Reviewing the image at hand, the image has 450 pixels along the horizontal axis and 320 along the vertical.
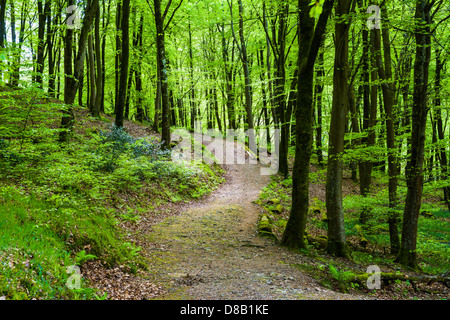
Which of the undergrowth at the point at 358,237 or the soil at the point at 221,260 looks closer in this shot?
the soil at the point at 221,260

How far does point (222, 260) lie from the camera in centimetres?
605

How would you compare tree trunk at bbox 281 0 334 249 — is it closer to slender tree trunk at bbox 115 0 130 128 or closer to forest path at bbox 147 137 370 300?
forest path at bbox 147 137 370 300

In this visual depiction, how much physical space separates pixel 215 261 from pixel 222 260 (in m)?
0.19

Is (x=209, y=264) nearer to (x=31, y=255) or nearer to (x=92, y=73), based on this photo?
(x=31, y=255)

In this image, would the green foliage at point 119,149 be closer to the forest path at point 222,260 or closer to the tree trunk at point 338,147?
the forest path at point 222,260

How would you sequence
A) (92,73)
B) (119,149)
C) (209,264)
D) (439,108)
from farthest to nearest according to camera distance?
1. (92,73)
2. (119,149)
3. (439,108)
4. (209,264)

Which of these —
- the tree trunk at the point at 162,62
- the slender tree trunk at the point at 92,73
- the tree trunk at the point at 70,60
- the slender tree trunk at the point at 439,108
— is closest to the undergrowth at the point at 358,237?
the slender tree trunk at the point at 439,108

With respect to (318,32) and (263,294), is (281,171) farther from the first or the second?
(263,294)

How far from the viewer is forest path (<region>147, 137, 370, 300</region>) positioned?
444 cm

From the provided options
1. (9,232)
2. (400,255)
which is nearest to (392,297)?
(400,255)

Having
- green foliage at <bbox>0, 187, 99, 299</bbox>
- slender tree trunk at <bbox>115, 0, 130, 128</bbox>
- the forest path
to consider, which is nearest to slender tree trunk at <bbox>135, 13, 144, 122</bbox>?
slender tree trunk at <bbox>115, 0, 130, 128</bbox>

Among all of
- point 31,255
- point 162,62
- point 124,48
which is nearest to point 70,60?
point 124,48

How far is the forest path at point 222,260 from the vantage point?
4.44m

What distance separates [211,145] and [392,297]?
52.9ft
